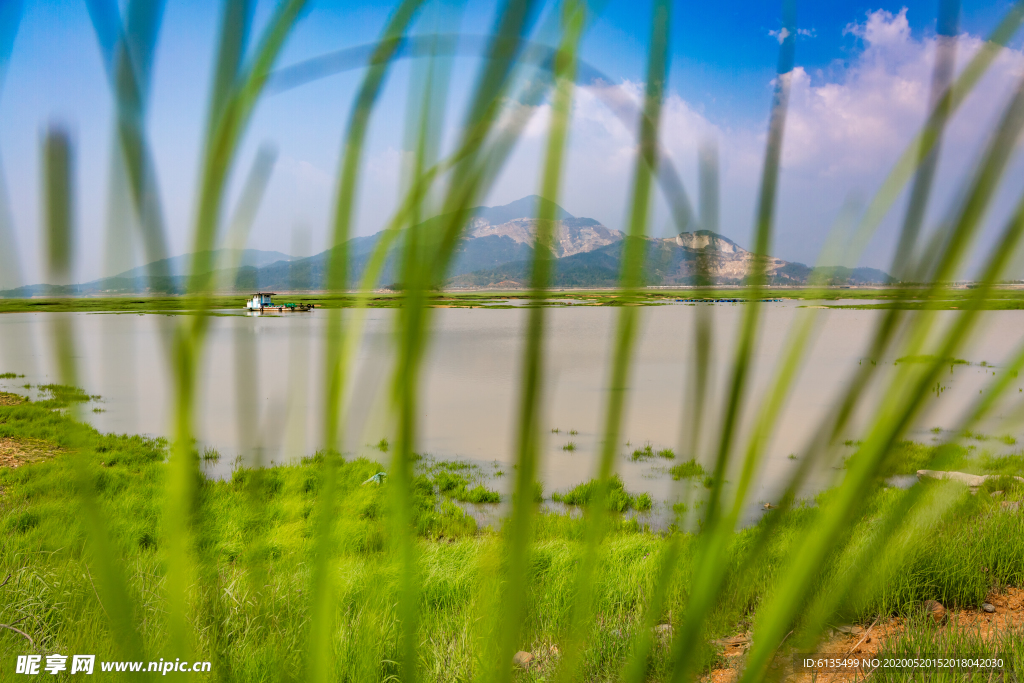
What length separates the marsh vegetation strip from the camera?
0.26 m

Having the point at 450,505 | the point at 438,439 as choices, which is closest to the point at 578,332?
the point at 438,439

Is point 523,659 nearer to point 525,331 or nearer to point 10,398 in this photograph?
point 525,331

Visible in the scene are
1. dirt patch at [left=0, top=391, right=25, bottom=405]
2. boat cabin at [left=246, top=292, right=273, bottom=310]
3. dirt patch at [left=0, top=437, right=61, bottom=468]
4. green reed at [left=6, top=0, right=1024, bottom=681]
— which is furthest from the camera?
dirt patch at [left=0, top=391, right=25, bottom=405]

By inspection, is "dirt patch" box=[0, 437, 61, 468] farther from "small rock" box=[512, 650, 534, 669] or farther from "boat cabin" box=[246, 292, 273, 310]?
"small rock" box=[512, 650, 534, 669]

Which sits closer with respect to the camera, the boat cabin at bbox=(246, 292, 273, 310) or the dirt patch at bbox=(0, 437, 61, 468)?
the boat cabin at bbox=(246, 292, 273, 310)

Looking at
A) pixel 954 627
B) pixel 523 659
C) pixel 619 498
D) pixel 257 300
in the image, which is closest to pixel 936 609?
pixel 954 627

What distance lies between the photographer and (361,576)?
4.33 ft

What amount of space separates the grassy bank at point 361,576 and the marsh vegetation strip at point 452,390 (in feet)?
0.11

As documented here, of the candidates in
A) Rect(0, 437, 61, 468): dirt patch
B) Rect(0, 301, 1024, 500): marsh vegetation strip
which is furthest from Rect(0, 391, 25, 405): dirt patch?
Rect(0, 437, 61, 468): dirt patch

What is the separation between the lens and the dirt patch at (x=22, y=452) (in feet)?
8.47

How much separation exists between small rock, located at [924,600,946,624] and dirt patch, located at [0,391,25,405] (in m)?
5.54

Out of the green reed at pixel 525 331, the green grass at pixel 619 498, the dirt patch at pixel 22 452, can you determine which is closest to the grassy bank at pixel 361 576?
the green reed at pixel 525 331

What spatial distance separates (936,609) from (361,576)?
4.20 feet

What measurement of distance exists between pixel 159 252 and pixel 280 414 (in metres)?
0.12
